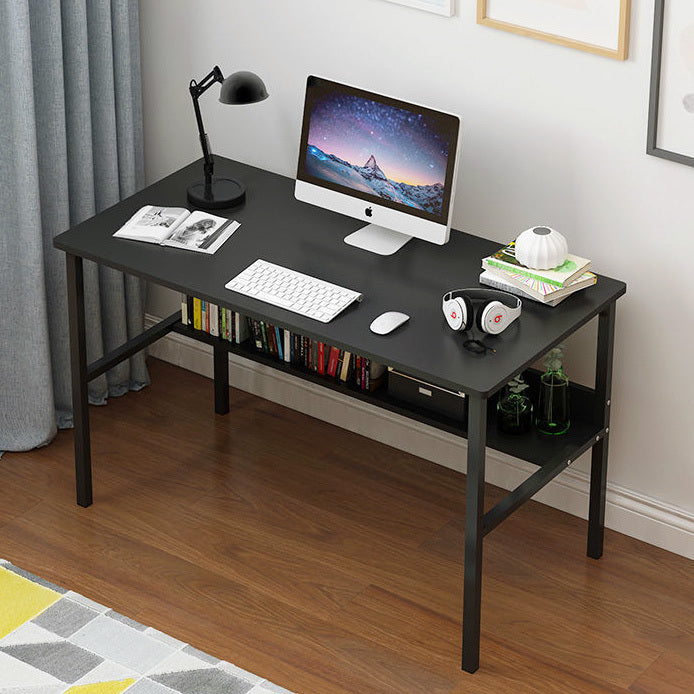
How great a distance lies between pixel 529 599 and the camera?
10.6ft

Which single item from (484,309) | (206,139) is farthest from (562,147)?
(206,139)

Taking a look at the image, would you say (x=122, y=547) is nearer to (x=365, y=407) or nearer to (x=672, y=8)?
(x=365, y=407)

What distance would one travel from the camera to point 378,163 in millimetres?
3201

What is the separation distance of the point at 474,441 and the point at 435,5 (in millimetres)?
1090

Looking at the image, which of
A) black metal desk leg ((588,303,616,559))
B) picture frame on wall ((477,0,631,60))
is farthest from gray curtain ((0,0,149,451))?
black metal desk leg ((588,303,616,559))

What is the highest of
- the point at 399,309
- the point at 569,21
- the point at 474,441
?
the point at 569,21

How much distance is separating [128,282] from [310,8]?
1042mm

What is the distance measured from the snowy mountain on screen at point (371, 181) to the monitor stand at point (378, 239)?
0.38 feet

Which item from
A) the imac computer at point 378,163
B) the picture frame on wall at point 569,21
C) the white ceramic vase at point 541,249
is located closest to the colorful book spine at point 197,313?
the imac computer at point 378,163

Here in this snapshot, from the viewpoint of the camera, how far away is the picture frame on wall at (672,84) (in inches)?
113

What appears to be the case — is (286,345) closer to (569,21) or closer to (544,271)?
(544,271)

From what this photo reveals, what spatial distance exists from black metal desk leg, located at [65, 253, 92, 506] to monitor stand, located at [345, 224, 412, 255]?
682mm

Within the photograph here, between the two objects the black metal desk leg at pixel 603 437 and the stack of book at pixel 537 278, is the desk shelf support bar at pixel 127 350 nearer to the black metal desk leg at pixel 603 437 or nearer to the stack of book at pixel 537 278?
the stack of book at pixel 537 278

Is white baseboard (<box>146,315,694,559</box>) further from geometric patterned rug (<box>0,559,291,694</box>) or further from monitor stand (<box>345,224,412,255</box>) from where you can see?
geometric patterned rug (<box>0,559,291,694</box>)
